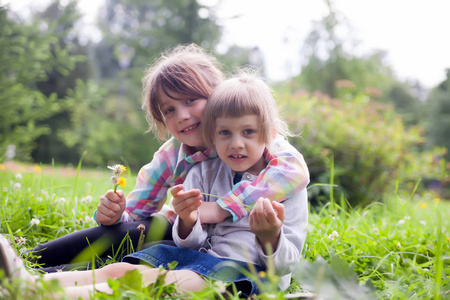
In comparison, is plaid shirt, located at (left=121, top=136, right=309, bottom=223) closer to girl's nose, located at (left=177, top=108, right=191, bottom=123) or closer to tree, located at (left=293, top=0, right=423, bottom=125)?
girl's nose, located at (left=177, top=108, right=191, bottom=123)

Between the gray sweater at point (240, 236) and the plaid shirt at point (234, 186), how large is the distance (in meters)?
0.06

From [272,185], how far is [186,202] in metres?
0.36

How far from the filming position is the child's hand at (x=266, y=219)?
1.20 meters

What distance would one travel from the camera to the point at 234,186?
5.05 feet

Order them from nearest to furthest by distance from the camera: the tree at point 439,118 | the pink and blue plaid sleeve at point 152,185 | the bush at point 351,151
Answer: the pink and blue plaid sleeve at point 152,185, the bush at point 351,151, the tree at point 439,118

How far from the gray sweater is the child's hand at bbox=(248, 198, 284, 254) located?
0.07m

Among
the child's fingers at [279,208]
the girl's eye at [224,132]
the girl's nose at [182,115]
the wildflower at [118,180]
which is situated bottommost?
the child's fingers at [279,208]

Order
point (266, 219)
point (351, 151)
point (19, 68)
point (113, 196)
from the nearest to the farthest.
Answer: point (266, 219) → point (113, 196) → point (19, 68) → point (351, 151)

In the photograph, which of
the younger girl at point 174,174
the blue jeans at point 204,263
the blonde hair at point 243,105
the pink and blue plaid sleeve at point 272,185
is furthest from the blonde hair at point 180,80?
the blue jeans at point 204,263

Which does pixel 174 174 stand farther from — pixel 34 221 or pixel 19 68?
pixel 19 68

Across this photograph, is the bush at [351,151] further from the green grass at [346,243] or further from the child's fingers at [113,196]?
the child's fingers at [113,196]

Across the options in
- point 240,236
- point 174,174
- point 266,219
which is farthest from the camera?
point 174,174

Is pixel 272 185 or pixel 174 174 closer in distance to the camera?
pixel 272 185

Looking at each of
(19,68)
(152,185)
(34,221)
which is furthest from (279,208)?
(19,68)
